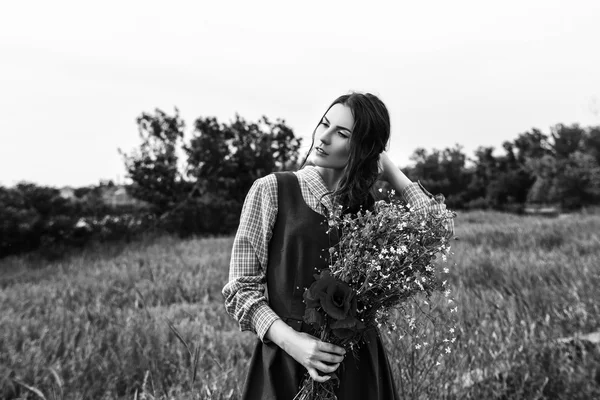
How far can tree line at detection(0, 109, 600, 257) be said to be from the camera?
9773 mm

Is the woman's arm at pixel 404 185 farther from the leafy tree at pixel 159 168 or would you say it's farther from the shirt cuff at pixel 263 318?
the leafy tree at pixel 159 168

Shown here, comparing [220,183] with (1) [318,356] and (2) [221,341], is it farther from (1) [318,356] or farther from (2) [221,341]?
(1) [318,356]

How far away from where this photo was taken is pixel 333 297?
124cm

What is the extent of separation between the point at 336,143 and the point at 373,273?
503 millimetres

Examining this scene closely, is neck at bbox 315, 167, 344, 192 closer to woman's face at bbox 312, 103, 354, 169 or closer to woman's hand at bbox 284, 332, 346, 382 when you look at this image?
woman's face at bbox 312, 103, 354, 169

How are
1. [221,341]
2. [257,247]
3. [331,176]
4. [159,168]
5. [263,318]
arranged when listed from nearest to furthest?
1. [263,318]
2. [257,247]
3. [331,176]
4. [221,341]
5. [159,168]

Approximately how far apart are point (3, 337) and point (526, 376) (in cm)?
370

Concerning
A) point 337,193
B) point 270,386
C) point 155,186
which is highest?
point 337,193

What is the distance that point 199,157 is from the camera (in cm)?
1437

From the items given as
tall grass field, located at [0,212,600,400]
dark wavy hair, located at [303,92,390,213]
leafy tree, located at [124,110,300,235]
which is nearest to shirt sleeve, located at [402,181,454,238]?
dark wavy hair, located at [303,92,390,213]

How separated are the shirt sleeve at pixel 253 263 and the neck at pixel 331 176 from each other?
0.18 m

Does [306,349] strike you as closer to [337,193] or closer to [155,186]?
[337,193]

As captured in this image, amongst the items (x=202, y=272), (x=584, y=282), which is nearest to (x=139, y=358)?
(x=202, y=272)

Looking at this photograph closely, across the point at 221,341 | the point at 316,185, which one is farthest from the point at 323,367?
the point at 221,341
